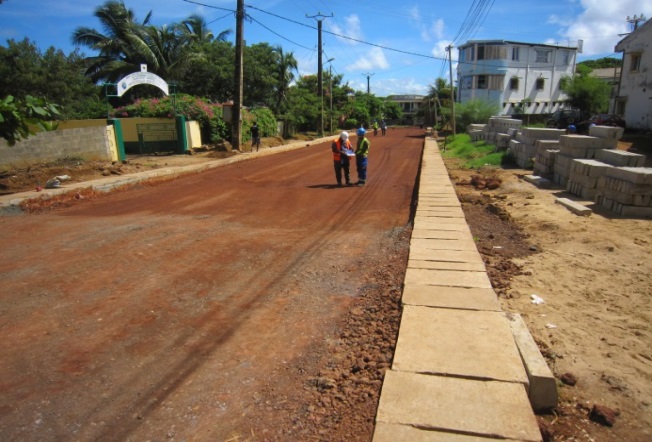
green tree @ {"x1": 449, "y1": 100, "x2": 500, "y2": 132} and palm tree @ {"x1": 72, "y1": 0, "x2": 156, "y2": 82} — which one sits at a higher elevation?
palm tree @ {"x1": 72, "y1": 0, "x2": 156, "y2": 82}

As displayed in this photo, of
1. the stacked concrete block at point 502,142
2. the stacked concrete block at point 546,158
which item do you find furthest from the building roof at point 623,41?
the stacked concrete block at point 546,158

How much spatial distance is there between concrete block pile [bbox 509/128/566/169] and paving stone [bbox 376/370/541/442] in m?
12.3

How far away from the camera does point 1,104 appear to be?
410 inches

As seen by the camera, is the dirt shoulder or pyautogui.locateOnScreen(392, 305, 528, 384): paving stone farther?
pyautogui.locateOnScreen(392, 305, 528, 384): paving stone

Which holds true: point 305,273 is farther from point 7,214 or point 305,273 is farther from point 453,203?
point 7,214

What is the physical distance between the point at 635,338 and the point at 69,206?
10606mm

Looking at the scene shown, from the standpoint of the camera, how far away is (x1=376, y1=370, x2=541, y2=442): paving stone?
2419 mm

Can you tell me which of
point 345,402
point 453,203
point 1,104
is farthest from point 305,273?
point 1,104

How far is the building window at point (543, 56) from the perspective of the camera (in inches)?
2119

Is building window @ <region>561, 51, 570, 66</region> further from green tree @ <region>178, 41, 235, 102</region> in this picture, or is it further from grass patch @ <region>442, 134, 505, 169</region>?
green tree @ <region>178, 41, 235, 102</region>

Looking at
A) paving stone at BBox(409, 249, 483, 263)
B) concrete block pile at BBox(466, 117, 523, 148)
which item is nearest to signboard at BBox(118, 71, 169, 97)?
concrete block pile at BBox(466, 117, 523, 148)

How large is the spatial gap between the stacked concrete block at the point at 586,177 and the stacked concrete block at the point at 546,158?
2.04 metres

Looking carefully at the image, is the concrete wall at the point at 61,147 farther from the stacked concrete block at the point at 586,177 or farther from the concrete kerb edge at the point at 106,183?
the stacked concrete block at the point at 586,177

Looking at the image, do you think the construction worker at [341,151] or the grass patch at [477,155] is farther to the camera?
the grass patch at [477,155]
